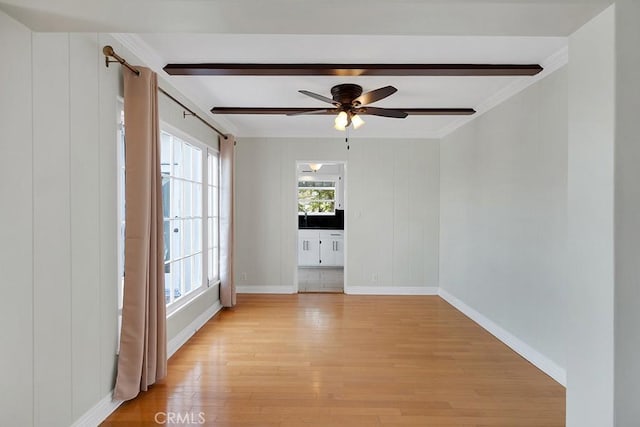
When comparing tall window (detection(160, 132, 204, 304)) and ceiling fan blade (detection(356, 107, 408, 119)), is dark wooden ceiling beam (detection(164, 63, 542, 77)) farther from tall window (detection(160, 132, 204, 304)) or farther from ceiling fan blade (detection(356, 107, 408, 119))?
tall window (detection(160, 132, 204, 304))

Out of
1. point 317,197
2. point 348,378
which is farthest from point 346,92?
point 317,197

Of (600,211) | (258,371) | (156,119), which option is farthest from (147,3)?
(258,371)

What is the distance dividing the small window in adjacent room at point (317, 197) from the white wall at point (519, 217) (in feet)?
12.3

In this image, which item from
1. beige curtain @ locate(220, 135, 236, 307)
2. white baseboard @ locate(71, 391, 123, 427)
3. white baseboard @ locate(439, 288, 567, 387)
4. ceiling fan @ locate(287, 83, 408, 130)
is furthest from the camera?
beige curtain @ locate(220, 135, 236, 307)

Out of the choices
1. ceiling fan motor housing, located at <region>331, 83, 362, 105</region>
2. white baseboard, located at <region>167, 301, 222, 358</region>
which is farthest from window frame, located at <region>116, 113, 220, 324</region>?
ceiling fan motor housing, located at <region>331, 83, 362, 105</region>

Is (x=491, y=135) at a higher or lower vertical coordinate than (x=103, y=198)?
higher

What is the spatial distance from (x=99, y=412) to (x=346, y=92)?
9.78ft

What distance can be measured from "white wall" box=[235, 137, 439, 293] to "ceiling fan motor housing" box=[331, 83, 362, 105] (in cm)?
208

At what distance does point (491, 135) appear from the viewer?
3482 millimetres

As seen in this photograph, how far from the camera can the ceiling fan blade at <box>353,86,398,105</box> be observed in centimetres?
256

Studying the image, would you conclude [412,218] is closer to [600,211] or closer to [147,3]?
[600,211]

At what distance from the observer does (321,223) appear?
7.63 m

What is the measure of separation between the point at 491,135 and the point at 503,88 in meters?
0.52

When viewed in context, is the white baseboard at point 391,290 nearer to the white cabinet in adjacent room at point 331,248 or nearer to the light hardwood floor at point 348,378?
the light hardwood floor at point 348,378
